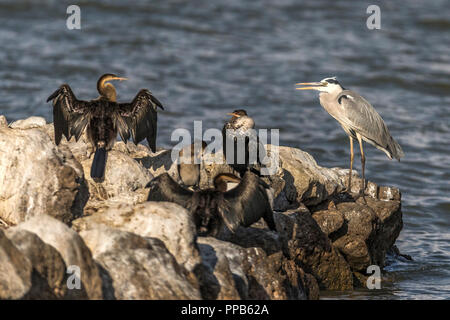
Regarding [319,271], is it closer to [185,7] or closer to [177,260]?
[177,260]

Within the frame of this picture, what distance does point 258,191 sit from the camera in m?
7.39

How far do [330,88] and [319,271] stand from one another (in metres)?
3.46

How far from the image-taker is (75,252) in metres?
→ 5.71

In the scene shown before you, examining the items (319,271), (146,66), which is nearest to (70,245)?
(319,271)

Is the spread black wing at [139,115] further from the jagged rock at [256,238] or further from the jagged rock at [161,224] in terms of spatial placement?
the jagged rock at [161,224]

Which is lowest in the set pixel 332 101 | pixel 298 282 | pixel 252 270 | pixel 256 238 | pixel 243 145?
pixel 298 282

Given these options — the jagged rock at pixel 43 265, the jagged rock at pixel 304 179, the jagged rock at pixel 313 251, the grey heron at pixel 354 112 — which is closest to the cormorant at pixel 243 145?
the jagged rock at pixel 304 179

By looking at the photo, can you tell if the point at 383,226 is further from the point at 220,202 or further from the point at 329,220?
the point at 220,202

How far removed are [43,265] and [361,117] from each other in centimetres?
644

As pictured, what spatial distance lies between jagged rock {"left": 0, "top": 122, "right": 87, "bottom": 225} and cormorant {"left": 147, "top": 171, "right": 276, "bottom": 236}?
33.4 inches

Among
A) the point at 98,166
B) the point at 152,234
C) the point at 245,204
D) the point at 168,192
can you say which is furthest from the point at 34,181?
the point at 245,204

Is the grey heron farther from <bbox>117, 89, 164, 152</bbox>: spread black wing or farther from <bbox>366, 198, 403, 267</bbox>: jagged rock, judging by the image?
<bbox>117, 89, 164, 152</bbox>: spread black wing

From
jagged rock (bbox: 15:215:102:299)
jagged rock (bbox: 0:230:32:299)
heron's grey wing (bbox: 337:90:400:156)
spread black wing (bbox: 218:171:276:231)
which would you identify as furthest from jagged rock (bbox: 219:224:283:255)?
heron's grey wing (bbox: 337:90:400:156)

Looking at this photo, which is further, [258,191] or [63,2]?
[63,2]
